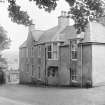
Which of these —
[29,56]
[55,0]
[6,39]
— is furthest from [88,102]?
[6,39]

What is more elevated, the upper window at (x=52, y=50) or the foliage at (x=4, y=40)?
the foliage at (x=4, y=40)

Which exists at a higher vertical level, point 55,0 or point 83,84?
point 55,0

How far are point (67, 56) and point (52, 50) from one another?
10.4 feet

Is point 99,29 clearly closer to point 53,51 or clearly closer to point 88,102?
point 53,51

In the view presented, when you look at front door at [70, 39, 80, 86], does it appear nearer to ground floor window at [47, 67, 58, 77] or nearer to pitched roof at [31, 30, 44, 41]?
ground floor window at [47, 67, 58, 77]

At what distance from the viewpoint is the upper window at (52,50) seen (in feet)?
115

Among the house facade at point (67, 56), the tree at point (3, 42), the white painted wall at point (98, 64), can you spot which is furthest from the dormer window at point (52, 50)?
the tree at point (3, 42)

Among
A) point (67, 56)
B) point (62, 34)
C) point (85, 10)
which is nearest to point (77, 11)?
point (85, 10)

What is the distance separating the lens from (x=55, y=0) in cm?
1287

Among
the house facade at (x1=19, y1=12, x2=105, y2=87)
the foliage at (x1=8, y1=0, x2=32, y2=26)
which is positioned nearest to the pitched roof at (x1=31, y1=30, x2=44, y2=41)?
the house facade at (x1=19, y1=12, x2=105, y2=87)

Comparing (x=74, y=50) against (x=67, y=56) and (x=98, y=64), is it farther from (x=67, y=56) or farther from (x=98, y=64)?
(x=98, y=64)

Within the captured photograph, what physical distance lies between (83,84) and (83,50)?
4432 mm

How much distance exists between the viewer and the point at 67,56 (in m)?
33.3

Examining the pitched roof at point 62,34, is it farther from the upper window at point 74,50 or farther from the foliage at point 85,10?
the foliage at point 85,10
